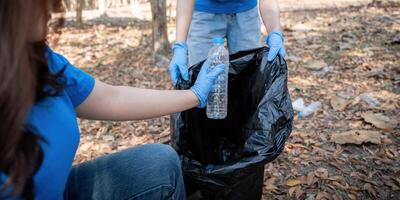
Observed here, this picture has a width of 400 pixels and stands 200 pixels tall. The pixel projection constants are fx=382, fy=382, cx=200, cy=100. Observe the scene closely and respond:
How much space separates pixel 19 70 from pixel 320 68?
3493 mm

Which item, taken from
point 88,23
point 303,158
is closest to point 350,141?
point 303,158

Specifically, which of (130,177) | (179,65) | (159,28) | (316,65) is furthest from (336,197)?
(159,28)

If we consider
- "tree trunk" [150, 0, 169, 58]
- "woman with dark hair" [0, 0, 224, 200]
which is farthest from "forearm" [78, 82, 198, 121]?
"tree trunk" [150, 0, 169, 58]

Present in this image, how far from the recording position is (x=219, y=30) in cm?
225

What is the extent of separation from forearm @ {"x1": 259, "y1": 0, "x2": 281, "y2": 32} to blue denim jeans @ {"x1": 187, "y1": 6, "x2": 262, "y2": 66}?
16cm

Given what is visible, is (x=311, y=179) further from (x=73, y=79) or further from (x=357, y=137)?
(x=73, y=79)

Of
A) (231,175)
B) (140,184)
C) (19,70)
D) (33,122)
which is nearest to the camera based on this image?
(19,70)

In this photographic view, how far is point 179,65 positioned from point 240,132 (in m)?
0.45

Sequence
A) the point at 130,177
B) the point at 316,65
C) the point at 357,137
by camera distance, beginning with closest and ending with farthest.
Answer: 1. the point at 130,177
2. the point at 357,137
3. the point at 316,65

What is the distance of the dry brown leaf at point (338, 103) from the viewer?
295 centimetres

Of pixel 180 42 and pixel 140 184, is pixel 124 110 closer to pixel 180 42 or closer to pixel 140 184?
pixel 140 184

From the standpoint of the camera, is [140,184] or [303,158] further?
[303,158]

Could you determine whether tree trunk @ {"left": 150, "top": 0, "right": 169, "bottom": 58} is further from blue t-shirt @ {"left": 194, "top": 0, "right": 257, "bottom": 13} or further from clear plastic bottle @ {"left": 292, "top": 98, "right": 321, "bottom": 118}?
blue t-shirt @ {"left": 194, "top": 0, "right": 257, "bottom": 13}

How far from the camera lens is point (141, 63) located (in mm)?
4812
